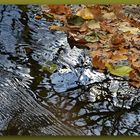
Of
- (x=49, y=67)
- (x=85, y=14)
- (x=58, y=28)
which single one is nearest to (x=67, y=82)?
(x=49, y=67)

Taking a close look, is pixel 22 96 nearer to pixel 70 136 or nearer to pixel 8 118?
pixel 8 118

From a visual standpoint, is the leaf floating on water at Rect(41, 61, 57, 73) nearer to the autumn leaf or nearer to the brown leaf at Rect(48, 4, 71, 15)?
the autumn leaf

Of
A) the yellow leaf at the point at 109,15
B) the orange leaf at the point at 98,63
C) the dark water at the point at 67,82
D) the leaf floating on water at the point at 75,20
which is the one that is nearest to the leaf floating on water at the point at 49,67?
the dark water at the point at 67,82

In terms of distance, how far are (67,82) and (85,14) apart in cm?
45

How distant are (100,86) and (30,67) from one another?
11.3 inches

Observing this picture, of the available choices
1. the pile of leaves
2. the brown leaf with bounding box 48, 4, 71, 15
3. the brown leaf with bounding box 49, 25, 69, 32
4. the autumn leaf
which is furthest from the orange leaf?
the brown leaf with bounding box 48, 4, 71, 15

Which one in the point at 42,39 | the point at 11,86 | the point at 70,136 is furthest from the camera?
the point at 42,39

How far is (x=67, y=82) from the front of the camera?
1.37 m

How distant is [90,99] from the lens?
4.31ft

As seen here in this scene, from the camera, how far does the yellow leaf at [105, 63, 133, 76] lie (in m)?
1.41

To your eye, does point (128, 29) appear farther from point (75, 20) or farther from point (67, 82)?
point (67, 82)

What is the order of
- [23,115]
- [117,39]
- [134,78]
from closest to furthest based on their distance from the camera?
[23,115] < [134,78] < [117,39]

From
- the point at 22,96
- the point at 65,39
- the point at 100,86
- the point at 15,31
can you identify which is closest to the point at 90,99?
the point at 100,86

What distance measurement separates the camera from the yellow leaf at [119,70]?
141 cm
